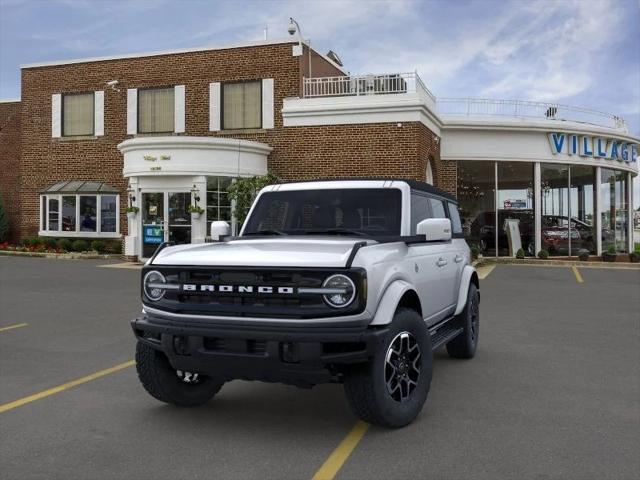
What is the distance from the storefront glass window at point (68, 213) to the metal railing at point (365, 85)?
982 centimetres

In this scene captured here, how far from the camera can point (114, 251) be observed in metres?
22.5

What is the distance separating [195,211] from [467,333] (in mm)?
13793

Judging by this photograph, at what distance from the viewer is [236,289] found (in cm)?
418

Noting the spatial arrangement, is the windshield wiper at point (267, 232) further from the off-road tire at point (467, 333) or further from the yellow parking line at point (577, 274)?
the yellow parking line at point (577, 274)

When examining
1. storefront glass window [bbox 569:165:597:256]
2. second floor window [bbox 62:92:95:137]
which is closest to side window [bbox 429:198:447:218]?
storefront glass window [bbox 569:165:597:256]

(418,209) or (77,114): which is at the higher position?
(77,114)

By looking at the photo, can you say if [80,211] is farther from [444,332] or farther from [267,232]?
[444,332]

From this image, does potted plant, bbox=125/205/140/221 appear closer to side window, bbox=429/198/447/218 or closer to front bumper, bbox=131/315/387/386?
side window, bbox=429/198/447/218

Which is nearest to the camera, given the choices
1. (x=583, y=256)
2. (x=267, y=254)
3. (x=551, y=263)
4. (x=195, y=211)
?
(x=267, y=254)

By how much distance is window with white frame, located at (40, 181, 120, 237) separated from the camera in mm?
23000

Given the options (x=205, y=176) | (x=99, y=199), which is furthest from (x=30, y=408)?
(x=99, y=199)

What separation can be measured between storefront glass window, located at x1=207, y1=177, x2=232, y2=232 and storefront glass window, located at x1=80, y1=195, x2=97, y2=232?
5.95 m

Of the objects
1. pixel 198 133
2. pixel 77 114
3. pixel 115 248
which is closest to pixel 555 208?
pixel 198 133

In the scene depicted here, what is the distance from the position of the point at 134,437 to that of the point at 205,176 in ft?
51.4
